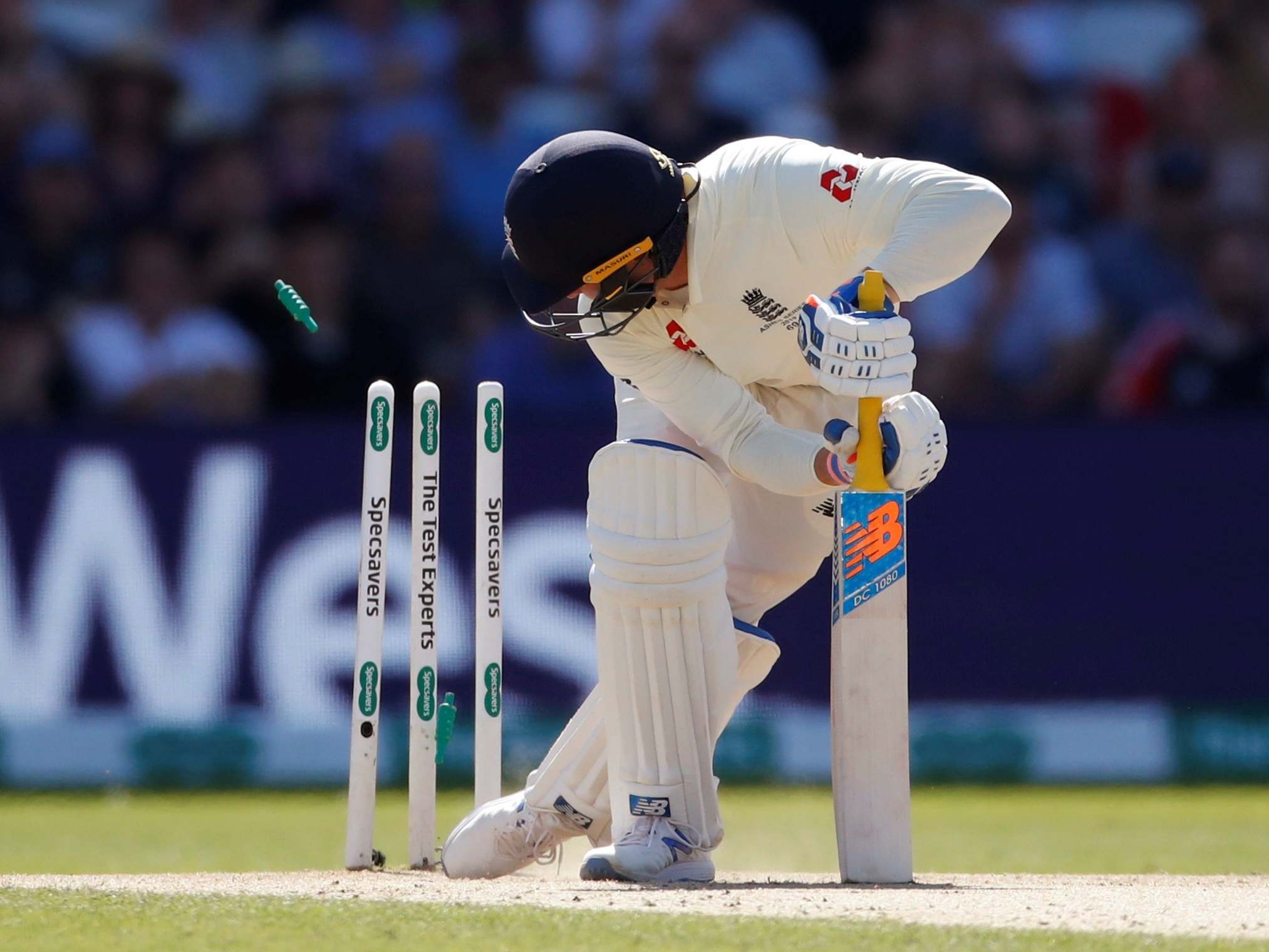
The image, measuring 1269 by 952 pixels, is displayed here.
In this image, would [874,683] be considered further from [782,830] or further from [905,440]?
[782,830]

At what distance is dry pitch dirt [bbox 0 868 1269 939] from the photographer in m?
3.15

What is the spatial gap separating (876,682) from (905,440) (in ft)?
1.54

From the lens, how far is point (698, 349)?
3936 mm

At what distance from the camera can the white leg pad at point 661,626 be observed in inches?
146

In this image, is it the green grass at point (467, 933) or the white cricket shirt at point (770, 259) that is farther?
the white cricket shirt at point (770, 259)

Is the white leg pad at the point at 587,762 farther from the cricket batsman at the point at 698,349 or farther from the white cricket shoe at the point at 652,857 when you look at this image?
the white cricket shoe at the point at 652,857

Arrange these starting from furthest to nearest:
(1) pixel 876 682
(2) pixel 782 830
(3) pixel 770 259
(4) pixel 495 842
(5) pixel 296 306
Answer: (2) pixel 782 830 < (5) pixel 296 306 < (4) pixel 495 842 < (3) pixel 770 259 < (1) pixel 876 682

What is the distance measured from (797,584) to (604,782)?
61 centimetres

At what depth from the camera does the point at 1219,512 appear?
6594 millimetres

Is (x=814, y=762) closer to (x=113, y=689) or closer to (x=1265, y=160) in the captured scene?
(x=113, y=689)

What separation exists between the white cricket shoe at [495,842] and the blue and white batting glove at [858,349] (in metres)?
1.19

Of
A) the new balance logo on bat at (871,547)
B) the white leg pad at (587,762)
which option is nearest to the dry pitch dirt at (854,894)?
the white leg pad at (587,762)

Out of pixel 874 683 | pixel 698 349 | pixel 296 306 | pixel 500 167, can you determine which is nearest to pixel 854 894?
pixel 874 683

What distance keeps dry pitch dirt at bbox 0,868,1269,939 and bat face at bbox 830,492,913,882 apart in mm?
115
